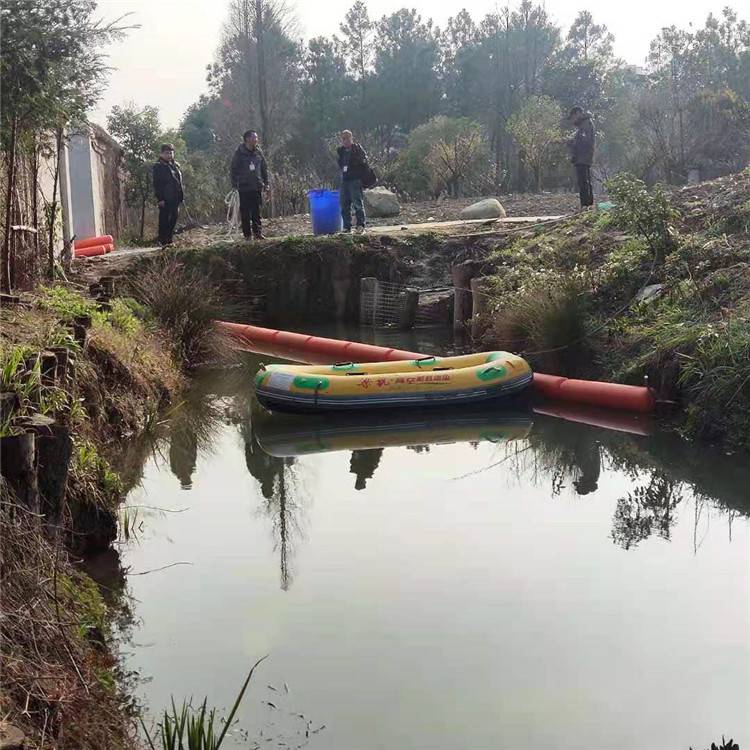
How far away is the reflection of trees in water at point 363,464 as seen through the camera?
7.45 metres

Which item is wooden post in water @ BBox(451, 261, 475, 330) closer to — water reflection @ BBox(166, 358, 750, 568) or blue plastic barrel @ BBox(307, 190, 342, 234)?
blue plastic barrel @ BBox(307, 190, 342, 234)

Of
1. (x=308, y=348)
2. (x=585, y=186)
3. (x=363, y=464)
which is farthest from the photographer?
(x=585, y=186)

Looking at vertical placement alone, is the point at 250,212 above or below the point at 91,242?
above

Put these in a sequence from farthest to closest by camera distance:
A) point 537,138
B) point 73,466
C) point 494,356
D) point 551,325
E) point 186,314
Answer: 1. point 537,138
2. point 186,314
3. point 551,325
4. point 494,356
5. point 73,466

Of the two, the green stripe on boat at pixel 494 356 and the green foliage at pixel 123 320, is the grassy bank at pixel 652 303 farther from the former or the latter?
the green foliage at pixel 123 320

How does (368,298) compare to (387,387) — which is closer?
(387,387)

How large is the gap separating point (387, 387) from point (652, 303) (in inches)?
112

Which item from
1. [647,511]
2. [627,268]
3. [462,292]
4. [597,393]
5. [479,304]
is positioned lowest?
[647,511]

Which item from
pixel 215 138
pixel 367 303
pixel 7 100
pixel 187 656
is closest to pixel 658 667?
pixel 187 656

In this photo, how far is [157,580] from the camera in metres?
5.39

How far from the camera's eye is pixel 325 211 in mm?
15039

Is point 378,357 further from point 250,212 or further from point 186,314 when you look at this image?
point 250,212

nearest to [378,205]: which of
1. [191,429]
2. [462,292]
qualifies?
[462,292]

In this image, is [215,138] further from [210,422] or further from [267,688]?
[267,688]
